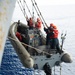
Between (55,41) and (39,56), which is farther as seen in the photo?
(55,41)

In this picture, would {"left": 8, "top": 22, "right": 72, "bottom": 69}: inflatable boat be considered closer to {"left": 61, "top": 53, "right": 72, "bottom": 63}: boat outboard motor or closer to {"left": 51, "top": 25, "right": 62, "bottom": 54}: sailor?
{"left": 61, "top": 53, "right": 72, "bottom": 63}: boat outboard motor

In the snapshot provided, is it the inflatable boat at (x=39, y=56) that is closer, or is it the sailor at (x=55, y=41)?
the inflatable boat at (x=39, y=56)

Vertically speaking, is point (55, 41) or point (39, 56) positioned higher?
point (55, 41)

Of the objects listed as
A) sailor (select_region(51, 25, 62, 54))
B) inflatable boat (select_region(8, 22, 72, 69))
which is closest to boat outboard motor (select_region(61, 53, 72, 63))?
inflatable boat (select_region(8, 22, 72, 69))

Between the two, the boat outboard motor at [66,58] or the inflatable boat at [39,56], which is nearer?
the inflatable boat at [39,56]

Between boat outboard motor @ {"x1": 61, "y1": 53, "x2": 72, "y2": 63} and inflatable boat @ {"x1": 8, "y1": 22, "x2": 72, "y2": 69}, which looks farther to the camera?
boat outboard motor @ {"x1": 61, "y1": 53, "x2": 72, "y2": 63}

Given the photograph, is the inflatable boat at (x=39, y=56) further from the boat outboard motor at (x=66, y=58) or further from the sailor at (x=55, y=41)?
the sailor at (x=55, y=41)

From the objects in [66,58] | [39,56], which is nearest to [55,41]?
[66,58]

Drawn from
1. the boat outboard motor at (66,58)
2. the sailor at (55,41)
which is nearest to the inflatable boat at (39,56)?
the boat outboard motor at (66,58)

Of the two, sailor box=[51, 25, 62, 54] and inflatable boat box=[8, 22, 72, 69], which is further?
sailor box=[51, 25, 62, 54]

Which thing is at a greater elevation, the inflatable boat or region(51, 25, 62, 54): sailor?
region(51, 25, 62, 54): sailor

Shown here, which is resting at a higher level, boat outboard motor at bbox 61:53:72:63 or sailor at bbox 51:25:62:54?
sailor at bbox 51:25:62:54

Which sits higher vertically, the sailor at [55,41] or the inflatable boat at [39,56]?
the sailor at [55,41]

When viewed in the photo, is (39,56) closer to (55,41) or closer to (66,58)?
(55,41)
